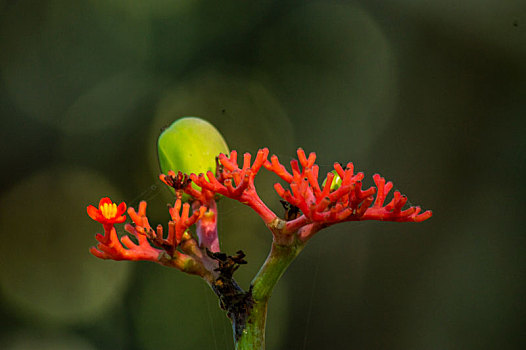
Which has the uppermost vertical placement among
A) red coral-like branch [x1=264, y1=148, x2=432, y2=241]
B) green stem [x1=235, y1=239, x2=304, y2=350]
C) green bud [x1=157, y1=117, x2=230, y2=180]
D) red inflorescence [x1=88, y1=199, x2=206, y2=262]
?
green bud [x1=157, y1=117, x2=230, y2=180]

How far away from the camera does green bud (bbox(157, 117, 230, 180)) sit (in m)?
1.03

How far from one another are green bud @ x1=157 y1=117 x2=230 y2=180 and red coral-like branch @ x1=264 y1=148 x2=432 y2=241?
0.26 metres

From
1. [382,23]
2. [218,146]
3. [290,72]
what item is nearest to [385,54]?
[382,23]

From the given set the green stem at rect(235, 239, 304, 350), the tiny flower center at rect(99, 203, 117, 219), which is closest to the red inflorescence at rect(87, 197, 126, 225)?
the tiny flower center at rect(99, 203, 117, 219)

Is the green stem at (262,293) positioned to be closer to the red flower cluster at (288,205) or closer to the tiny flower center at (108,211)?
the red flower cluster at (288,205)

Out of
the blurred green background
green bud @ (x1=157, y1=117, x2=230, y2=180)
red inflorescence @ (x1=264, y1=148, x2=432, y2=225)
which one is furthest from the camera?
the blurred green background

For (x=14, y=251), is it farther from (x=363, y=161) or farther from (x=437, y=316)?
(x=437, y=316)

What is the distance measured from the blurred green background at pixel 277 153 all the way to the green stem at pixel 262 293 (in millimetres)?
2547

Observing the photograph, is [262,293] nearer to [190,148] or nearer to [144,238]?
[144,238]

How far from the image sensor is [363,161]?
11.3ft

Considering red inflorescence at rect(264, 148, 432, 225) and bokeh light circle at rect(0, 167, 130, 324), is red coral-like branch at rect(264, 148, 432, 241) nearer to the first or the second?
red inflorescence at rect(264, 148, 432, 225)

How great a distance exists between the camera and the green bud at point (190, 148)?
103 cm

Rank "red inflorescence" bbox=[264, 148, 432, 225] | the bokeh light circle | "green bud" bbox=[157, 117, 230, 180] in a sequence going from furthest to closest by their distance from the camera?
the bokeh light circle
"green bud" bbox=[157, 117, 230, 180]
"red inflorescence" bbox=[264, 148, 432, 225]

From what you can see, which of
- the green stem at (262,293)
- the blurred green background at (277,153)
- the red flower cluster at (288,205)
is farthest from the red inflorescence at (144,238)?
the blurred green background at (277,153)
